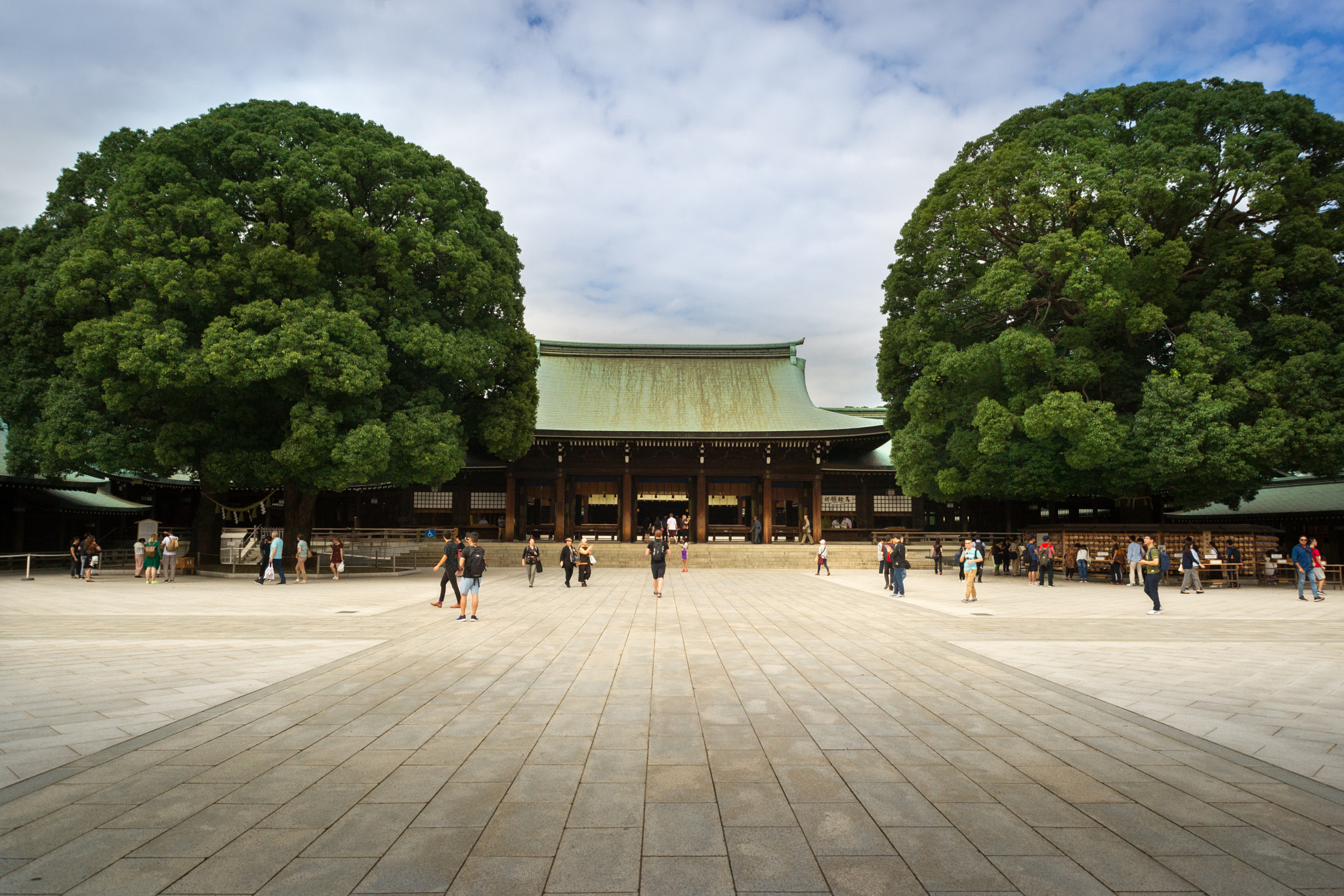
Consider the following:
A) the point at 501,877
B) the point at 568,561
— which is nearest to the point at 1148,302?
the point at 568,561

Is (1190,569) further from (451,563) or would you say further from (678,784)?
(678,784)

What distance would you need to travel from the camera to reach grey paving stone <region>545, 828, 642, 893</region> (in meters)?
3.14

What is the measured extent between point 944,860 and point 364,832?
2.96 m

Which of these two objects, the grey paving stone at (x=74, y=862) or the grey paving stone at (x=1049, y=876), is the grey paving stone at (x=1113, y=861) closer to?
the grey paving stone at (x=1049, y=876)

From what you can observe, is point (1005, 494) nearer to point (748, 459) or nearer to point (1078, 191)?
point (1078, 191)

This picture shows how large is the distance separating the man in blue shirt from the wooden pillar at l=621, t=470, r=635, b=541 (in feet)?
71.0

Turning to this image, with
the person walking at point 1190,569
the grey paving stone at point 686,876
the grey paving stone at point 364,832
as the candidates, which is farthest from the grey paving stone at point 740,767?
the person walking at point 1190,569

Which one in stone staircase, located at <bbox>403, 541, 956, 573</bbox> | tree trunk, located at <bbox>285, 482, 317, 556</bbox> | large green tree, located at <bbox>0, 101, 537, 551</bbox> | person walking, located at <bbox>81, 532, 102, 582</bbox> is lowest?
stone staircase, located at <bbox>403, 541, 956, 573</bbox>

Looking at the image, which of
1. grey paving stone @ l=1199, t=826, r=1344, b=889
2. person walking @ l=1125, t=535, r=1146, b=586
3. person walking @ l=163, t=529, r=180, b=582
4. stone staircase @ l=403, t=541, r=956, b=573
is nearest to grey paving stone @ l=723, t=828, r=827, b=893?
grey paving stone @ l=1199, t=826, r=1344, b=889

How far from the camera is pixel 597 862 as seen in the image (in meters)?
3.37

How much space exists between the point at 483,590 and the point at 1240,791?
15603 mm

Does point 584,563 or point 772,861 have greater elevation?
point 584,563

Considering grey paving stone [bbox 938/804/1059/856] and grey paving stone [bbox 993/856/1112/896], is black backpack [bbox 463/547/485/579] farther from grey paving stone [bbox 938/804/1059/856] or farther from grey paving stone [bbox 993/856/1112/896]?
grey paving stone [bbox 993/856/1112/896]

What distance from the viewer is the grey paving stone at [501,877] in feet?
10.2
